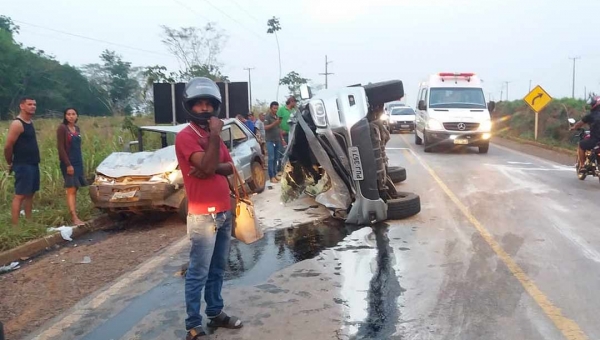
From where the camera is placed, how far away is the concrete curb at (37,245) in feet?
21.1

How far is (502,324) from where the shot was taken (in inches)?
162

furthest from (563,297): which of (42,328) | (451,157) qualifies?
(451,157)

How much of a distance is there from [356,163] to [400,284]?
2446mm

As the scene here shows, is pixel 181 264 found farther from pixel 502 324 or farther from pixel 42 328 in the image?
pixel 502 324

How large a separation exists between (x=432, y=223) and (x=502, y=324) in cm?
349

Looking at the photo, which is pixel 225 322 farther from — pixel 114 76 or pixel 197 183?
pixel 114 76

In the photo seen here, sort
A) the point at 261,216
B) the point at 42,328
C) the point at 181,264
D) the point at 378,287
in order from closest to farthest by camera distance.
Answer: the point at 42,328 → the point at 378,287 → the point at 181,264 → the point at 261,216

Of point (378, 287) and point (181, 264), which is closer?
point (378, 287)

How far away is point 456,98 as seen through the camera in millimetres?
18203

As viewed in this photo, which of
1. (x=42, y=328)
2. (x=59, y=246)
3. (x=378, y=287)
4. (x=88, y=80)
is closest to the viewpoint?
(x=42, y=328)

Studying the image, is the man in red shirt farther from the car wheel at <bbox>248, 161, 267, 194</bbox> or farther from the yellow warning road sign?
the yellow warning road sign

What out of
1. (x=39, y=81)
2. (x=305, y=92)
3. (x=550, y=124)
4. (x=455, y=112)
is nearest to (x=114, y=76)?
(x=39, y=81)

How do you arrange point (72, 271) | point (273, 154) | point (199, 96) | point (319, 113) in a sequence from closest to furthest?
point (199, 96), point (72, 271), point (319, 113), point (273, 154)

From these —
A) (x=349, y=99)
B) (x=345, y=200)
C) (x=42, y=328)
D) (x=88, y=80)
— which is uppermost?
(x=88, y=80)
